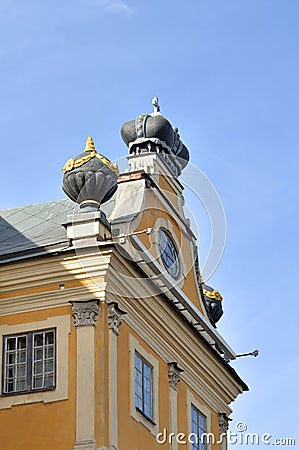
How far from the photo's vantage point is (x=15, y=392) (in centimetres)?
2550

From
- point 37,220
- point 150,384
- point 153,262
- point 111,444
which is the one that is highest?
point 37,220

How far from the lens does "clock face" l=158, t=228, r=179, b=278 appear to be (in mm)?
29630

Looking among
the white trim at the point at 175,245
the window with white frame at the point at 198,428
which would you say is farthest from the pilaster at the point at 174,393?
the white trim at the point at 175,245

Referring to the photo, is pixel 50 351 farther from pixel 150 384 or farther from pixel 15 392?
pixel 150 384

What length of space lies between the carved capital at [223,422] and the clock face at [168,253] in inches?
159

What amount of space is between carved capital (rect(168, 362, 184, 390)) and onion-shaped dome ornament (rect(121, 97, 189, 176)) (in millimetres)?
5473

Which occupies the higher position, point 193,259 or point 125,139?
point 125,139

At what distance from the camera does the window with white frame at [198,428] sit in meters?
29.7

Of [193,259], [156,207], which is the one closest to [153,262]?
[156,207]

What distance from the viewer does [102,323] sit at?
2544 cm

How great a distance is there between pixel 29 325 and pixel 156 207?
502cm

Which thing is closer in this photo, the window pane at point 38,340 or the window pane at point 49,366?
the window pane at point 49,366

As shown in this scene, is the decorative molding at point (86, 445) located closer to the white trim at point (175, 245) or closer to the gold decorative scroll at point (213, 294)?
the white trim at point (175, 245)

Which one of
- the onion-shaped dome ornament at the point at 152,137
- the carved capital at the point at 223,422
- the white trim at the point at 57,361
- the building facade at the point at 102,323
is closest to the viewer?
the building facade at the point at 102,323
